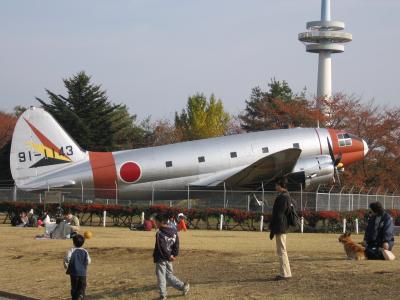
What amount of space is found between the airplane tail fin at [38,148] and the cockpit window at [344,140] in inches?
599

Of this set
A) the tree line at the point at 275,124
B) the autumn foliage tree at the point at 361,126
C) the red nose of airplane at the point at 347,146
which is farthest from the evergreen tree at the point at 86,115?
the red nose of airplane at the point at 347,146

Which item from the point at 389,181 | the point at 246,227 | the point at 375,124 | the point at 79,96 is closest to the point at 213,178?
the point at 246,227

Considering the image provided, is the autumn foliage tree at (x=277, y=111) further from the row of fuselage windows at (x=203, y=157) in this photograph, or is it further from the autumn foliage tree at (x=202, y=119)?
the row of fuselage windows at (x=203, y=157)

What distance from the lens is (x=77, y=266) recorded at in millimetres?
14438

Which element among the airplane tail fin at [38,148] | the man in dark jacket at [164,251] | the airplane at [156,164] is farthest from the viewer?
the airplane tail fin at [38,148]

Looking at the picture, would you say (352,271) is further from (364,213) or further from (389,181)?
(389,181)

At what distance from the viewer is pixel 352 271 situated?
16.0m

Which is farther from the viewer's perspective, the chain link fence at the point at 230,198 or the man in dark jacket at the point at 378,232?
the chain link fence at the point at 230,198

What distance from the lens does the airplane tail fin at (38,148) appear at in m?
42.4

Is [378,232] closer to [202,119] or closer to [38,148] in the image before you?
[38,148]

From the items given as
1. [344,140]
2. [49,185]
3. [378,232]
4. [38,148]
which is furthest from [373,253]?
[344,140]

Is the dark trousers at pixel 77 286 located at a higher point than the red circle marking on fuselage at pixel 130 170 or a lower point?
lower

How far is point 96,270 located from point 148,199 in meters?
24.3

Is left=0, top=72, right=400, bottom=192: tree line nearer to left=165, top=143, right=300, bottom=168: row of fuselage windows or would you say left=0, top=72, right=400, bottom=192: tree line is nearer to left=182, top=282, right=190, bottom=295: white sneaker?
left=165, top=143, right=300, bottom=168: row of fuselage windows
